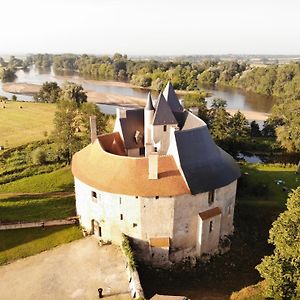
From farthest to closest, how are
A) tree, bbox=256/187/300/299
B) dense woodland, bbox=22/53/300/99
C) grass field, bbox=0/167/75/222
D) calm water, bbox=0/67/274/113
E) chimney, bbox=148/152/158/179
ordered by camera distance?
1. dense woodland, bbox=22/53/300/99
2. calm water, bbox=0/67/274/113
3. grass field, bbox=0/167/75/222
4. chimney, bbox=148/152/158/179
5. tree, bbox=256/187/300/299

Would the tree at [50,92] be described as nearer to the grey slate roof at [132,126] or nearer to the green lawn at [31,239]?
the grey slate roof at [132,126]

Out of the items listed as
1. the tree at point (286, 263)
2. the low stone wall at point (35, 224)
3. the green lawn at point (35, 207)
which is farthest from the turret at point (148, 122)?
the tree at point (286, 263)

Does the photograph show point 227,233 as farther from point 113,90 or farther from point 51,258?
point 113,90

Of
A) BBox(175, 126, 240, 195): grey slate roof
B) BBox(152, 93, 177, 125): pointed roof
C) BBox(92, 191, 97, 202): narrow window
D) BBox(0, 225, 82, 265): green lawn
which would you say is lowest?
BBox(0, 225, 82, 265): green lawn

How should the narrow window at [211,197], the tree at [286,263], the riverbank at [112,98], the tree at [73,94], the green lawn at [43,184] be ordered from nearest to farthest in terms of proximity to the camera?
1. the tree at [286,263]
2. the narrow window at [211,197]
3. the green lawn at [43,184]
4. the tree at [73,94]
5. the riverbank at [112,98]

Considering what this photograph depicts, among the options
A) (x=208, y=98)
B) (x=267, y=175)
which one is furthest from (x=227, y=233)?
(x=208, y=98)

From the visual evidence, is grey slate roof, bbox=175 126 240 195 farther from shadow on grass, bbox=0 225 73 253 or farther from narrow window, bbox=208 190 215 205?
shadow on grass, bbox=0 225 73 253

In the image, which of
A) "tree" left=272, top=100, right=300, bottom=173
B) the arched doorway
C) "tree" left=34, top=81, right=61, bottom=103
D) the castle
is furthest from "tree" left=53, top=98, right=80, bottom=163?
"tree" left=34, top=81, right=61, bottom=103
